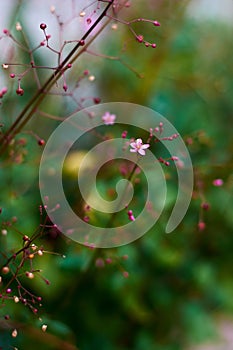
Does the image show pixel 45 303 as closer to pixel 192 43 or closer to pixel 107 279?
pixel 107 279

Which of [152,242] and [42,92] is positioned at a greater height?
[42,92]

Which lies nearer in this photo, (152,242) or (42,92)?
(42,92)

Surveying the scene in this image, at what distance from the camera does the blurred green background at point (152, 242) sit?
0.84 meters

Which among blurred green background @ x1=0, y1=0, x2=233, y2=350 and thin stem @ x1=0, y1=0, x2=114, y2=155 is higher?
thin stem @ x1=0, y1=0, x2=114, y2=155

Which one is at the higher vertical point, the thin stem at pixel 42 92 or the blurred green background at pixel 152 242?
the thin stem at pixel 42 92

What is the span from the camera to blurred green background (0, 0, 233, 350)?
33.1 inches

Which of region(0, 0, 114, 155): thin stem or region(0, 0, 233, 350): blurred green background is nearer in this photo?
region(0, 0, 114, 155): thin stem

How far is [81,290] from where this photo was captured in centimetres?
92

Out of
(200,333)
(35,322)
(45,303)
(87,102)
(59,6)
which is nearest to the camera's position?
(35,322)

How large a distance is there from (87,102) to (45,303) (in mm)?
502

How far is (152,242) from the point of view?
0.98 m

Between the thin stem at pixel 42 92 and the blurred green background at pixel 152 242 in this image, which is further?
the blurred green background at pixel 152 242

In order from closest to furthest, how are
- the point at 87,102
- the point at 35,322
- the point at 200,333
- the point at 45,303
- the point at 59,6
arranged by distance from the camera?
1. the point at 35,322
2. the point at 45,303
3. the point at 59,6
4. the point at 200,333
5. the point at 87,102

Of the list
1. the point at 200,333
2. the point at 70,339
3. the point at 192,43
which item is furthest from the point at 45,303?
the point at 192,43
